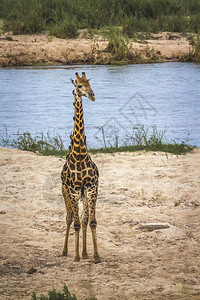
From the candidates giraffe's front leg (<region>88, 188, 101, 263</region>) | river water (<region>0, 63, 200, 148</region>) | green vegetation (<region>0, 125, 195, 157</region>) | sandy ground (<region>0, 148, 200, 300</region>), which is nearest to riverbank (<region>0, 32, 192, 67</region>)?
river water (<region>0, 63, 200, 148</region>)

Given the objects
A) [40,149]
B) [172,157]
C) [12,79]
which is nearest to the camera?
[172,157]

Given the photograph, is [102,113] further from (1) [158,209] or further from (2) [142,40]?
(2) [142,40]

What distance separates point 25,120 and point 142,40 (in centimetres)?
788

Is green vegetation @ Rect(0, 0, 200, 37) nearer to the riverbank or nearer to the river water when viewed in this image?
the riverbank

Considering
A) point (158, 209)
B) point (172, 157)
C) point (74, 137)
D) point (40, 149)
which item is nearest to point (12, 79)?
point (40, 149)

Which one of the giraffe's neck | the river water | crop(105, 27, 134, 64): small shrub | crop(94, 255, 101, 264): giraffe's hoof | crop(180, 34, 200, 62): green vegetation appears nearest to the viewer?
the giraffe's neck

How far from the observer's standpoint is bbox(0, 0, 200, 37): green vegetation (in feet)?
62.5

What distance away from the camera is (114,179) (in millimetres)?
7887

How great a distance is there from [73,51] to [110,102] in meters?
4.86

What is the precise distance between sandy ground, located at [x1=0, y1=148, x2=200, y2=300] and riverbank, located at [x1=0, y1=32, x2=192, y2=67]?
8.48 metres

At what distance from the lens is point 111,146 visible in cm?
966

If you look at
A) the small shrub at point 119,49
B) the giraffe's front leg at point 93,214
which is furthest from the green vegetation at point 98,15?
the giraffe's front leg at point 93,214

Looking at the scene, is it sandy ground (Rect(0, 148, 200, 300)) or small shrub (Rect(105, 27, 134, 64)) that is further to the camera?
small shrub (Rect(105, 27, 134, 64))

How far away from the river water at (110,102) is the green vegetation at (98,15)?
274cm
